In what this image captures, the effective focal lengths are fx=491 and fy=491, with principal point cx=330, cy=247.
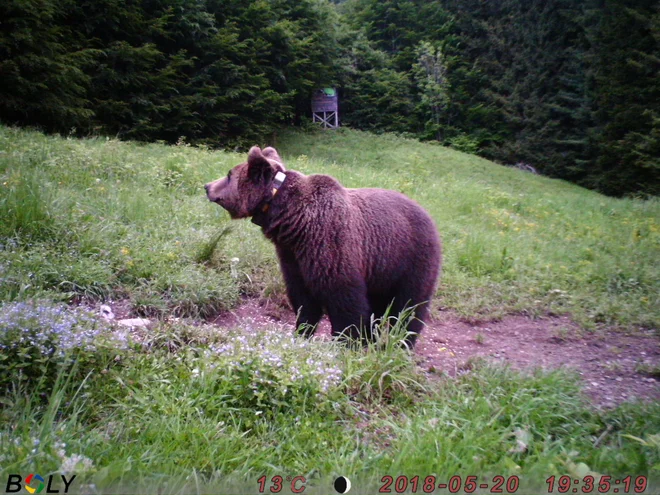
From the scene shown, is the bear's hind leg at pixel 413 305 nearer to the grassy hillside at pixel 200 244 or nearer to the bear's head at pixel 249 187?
the grassy hillside at pixel 200 244

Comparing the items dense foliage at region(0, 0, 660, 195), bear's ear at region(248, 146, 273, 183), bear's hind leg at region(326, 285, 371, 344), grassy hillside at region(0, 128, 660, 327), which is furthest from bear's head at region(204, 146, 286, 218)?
dense foliage at region(0, 0, 660, 195)

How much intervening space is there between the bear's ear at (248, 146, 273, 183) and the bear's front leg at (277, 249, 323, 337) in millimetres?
660

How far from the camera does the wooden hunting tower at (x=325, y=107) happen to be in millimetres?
27547

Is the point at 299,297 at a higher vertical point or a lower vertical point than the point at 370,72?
lower

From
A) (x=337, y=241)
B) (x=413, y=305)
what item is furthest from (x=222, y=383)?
(x=413, y=305)

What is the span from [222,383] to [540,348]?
128 inches

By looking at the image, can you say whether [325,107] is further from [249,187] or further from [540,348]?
[540,348]

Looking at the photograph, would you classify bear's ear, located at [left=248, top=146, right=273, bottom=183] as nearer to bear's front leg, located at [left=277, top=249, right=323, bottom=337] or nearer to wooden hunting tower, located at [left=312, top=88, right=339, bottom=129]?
bear's front leg, located at [left=277, top=249, right=323, bottom=337]

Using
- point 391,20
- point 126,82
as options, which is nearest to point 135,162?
point 126,82

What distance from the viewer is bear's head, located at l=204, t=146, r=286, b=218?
13.8 ft

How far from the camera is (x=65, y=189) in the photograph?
6.05 metres

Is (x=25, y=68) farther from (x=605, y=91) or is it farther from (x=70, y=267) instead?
(x=605, y=91)

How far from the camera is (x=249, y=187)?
4258mm

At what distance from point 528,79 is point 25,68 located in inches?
943
